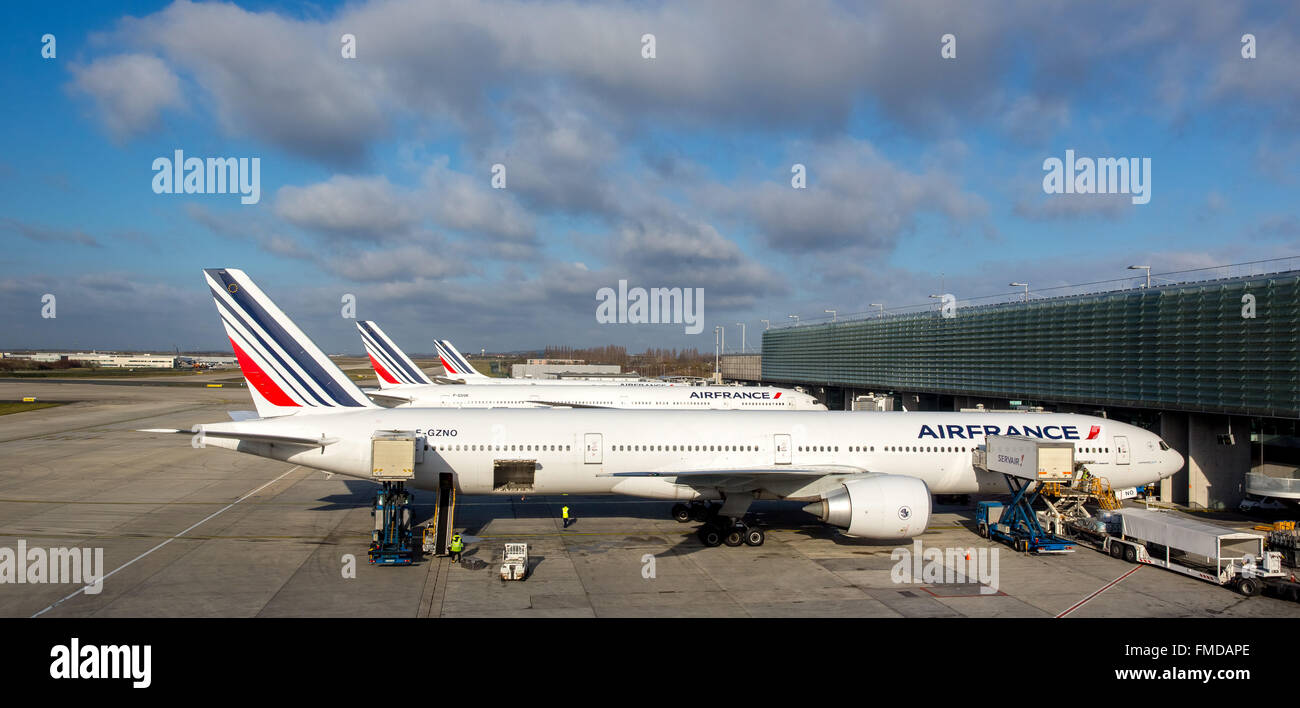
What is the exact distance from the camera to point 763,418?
23281 millimetres

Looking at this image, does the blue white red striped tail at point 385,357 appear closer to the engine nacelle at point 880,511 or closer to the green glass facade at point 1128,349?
the green glass facade at point 1128,349

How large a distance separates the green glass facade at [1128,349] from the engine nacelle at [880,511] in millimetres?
14545

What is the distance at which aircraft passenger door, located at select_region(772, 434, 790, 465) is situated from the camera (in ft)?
72.6

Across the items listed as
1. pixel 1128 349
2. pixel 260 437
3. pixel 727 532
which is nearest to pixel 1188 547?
pixel 727 532

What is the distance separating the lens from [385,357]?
56.0 meters

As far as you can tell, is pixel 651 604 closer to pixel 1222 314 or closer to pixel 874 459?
pixel 874 459

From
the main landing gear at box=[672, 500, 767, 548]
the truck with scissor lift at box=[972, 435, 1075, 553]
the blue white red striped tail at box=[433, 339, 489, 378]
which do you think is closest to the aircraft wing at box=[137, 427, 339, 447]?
the main landing gear at box=[672, 500, 767, 548]

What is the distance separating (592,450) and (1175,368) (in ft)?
76.4

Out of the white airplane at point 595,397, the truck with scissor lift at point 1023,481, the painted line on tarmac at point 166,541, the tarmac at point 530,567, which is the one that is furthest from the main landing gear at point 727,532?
the white airplane at point 595,397

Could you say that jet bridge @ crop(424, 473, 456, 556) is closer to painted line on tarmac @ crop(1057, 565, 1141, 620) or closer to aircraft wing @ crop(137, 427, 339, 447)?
aircraft wing @ crop(137, 427, 339, 447)

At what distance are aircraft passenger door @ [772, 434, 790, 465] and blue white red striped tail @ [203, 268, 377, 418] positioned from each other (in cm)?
1404

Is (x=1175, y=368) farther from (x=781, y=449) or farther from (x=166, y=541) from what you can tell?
(x=166, y=541)
